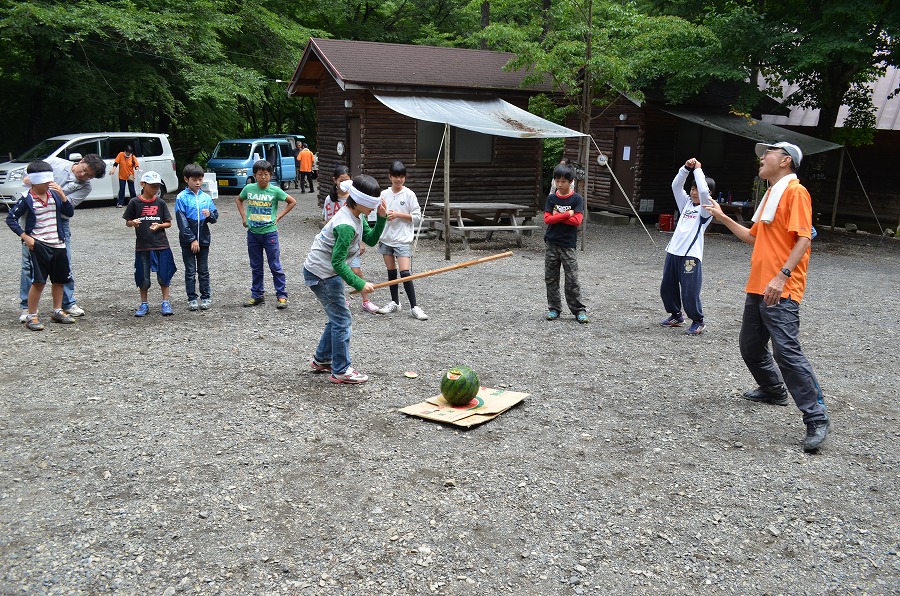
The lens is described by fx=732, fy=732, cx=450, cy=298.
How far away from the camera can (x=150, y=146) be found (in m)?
19.6

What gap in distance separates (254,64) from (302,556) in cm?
2366

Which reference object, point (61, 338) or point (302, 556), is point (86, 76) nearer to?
point (61, 338)

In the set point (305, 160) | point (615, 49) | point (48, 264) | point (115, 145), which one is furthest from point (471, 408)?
point (305, 160)

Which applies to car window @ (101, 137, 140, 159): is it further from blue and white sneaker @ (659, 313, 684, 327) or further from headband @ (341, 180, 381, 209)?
blue and white sneaker @ (659, 313, 684, 327)

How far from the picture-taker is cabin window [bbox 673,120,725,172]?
17703mm

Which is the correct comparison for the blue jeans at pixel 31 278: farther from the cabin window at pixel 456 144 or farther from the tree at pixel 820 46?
the tree at pixel 820 46

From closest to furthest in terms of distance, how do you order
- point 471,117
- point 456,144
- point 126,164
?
1. point 471,117
2. point 456,144
3. point 126,164

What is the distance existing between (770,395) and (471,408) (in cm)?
232

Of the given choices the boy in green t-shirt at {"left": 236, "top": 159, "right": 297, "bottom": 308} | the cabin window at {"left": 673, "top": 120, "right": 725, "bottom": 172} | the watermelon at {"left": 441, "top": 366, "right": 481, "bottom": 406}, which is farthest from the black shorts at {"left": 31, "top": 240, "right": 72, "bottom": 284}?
the cabin window at {"left": 673, "top": 120, "right": 725, "bottom": 172}

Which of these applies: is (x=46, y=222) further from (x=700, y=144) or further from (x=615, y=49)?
(x=700, y=144)

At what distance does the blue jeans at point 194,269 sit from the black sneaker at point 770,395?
580 centimetres

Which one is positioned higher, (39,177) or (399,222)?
(39,177)

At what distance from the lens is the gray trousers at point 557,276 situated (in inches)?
309

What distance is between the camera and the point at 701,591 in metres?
3.29
